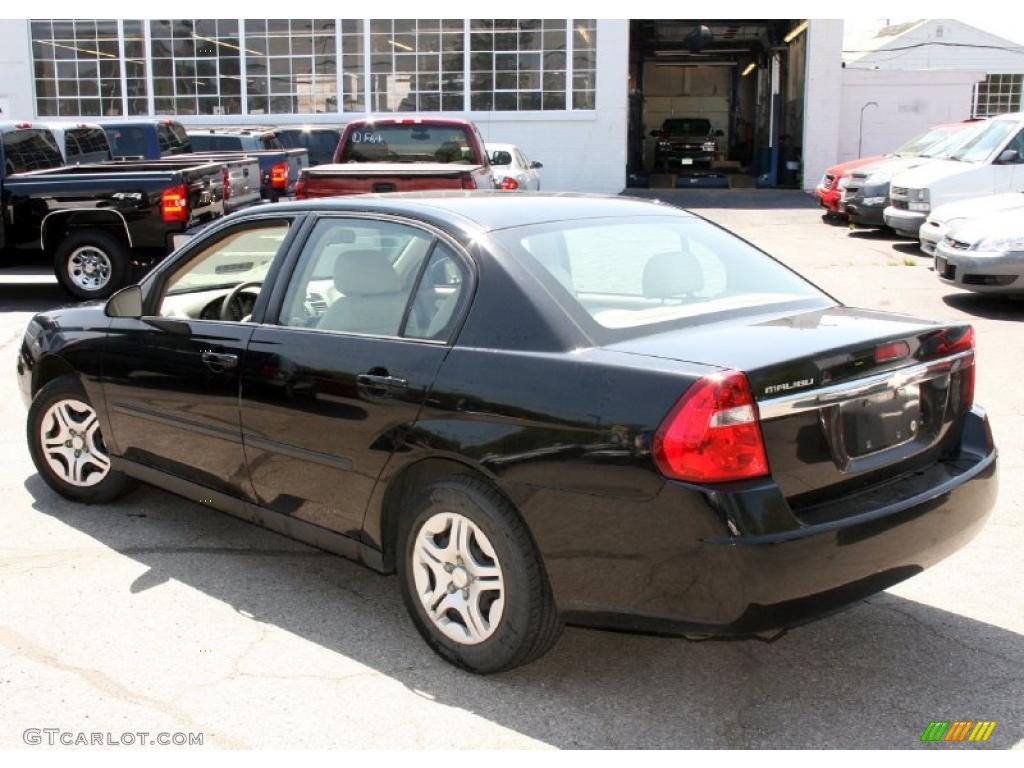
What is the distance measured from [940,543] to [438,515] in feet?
5.41

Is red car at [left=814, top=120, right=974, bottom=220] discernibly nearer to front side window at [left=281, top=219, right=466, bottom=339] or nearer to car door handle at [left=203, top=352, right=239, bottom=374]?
front side window at [left=281, top=219, right=466, bottom=339]

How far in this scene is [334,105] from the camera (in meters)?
28.2

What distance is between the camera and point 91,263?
40.1 ft

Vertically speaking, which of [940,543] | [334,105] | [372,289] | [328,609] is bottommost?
[328,609]

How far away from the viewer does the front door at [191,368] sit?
4.57 metres

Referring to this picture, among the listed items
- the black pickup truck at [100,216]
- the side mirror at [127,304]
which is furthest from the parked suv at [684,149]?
the side mirror at [127,304]

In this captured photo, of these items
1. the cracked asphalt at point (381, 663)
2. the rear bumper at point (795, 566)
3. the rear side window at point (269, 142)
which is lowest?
the cracked asphalt at point (381, 663)

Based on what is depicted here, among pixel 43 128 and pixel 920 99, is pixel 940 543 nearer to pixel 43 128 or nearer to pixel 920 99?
pixel 43 128

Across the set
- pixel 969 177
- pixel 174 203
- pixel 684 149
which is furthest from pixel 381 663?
pixel 684 149

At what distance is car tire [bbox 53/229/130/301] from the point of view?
12109 millimetres

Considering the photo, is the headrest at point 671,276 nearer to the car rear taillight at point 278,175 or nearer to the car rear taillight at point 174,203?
the car rear taillight at point 174,203

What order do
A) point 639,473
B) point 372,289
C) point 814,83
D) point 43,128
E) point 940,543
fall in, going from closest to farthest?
point 639,473 < point 940,543 < point 372,289 < point 43,128 < point 814,83

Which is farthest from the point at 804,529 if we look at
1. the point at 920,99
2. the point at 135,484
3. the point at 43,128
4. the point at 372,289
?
the point at 920,99

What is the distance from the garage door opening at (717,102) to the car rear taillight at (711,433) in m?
27.4
